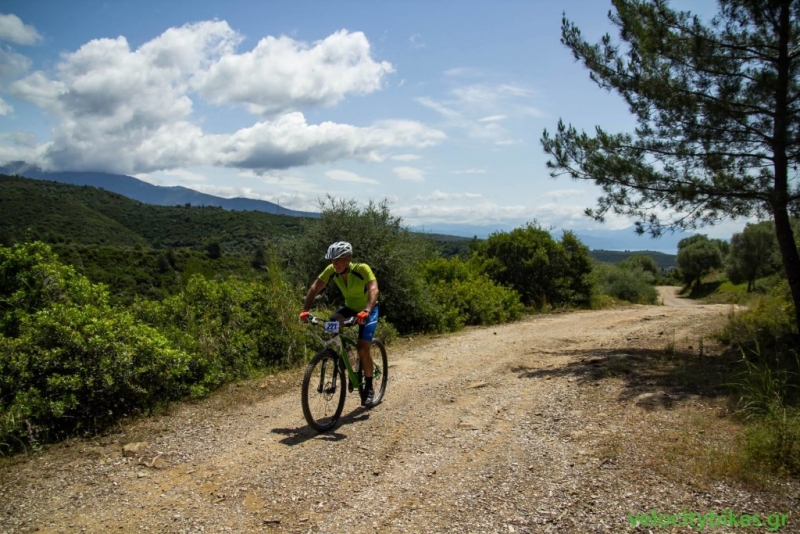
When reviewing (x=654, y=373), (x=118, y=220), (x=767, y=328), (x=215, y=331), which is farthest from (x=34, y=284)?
(x=118, y=220)

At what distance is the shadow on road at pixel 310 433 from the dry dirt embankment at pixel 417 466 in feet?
0.10

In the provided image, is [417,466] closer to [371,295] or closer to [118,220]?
[371,295]

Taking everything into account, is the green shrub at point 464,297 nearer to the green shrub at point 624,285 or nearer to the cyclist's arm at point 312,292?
the cyclist's arm at point 312,292

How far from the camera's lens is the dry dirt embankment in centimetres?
365

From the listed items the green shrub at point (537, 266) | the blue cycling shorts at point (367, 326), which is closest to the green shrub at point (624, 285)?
the green shrub at point (537, 266)

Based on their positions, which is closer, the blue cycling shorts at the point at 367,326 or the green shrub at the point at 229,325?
the blue cycling shorts at the point at 367,326

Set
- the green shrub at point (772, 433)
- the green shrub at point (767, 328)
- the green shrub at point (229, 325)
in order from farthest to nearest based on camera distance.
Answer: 1. the green shrub at point (767, 328)
2. the green shrub at point (229, 325)
3. the green shrub at point (772, 433)

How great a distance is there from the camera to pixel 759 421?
4.93 m

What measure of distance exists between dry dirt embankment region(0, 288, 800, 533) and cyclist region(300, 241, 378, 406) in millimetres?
Result: 759

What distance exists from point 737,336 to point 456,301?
7.57 meters

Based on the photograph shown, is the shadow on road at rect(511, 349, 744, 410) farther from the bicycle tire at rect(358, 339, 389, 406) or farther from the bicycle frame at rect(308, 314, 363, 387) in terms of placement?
the bicycle frame at rect(308, 314, 363, 387)

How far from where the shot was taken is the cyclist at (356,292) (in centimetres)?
580

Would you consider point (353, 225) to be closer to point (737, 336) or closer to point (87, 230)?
point (737, 336)

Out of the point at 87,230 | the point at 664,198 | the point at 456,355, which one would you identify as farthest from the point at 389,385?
the point at 87,230
